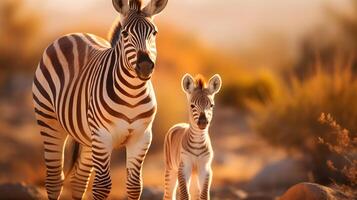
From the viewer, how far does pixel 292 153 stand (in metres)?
17.0

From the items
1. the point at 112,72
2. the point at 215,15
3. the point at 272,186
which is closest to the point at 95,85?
the point at 112,72

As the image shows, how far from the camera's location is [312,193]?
392 inches

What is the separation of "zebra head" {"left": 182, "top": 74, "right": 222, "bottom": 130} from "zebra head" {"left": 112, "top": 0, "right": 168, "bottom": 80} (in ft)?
4.08

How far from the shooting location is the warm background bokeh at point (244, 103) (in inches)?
629

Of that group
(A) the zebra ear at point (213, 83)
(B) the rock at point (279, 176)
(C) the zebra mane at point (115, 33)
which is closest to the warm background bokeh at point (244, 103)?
(B) the rock at point (279, 176)

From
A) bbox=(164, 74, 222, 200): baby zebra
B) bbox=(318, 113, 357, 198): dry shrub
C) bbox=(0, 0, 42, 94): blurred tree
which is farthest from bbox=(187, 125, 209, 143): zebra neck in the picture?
bbox=(0, 0, 42, 94): blurred tree

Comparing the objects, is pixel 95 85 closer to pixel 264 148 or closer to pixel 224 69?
pixel 264 148

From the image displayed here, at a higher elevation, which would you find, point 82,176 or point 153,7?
point 153,7

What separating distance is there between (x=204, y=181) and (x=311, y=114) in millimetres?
6551

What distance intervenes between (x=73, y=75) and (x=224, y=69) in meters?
25.4

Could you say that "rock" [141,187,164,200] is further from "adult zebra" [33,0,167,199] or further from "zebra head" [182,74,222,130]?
"zebra head" [182,74,222,130]

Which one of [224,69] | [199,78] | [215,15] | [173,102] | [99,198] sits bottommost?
[99,198]

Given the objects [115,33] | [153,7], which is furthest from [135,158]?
[115,33]

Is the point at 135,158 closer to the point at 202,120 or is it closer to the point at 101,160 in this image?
the point at 101,160
